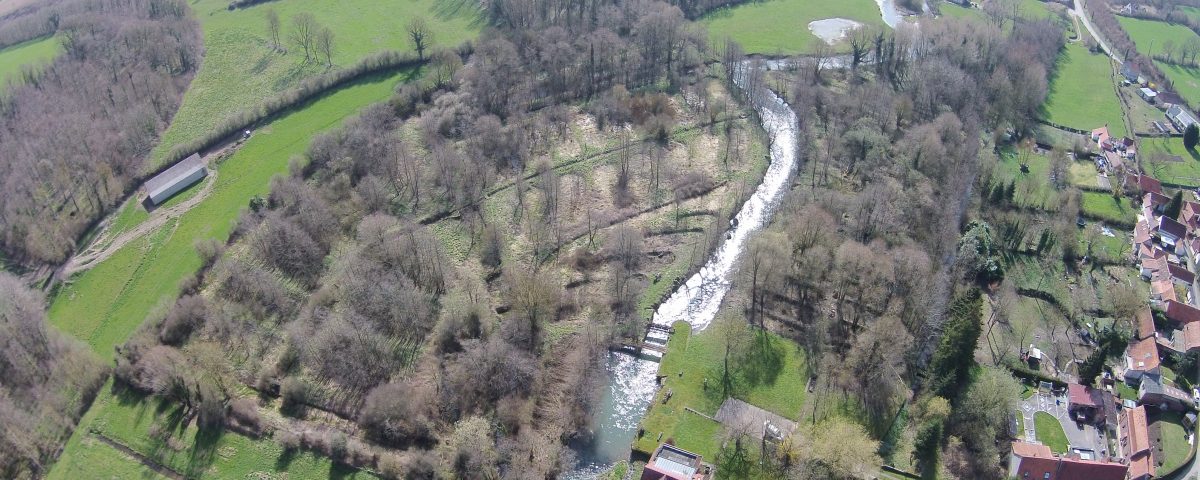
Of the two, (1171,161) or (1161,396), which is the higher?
(1171,161)

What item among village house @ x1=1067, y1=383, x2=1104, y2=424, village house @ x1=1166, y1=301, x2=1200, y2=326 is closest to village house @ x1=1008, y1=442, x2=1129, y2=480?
village house @ x1=1067, y1=383, x2=1104, y2=424

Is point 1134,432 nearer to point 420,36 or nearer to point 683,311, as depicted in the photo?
point 683,311

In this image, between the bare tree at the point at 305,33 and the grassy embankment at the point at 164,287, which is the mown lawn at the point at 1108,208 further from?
the bare tree at the point at 305,33

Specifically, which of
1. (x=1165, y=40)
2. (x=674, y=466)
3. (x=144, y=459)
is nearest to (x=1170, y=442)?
(x=674, y=466)

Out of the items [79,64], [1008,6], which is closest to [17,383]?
[79,64]

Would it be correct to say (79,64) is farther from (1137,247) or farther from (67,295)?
(1137,247)

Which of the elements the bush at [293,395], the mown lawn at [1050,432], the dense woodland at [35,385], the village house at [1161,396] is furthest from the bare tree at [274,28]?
the village house at [1161,396]

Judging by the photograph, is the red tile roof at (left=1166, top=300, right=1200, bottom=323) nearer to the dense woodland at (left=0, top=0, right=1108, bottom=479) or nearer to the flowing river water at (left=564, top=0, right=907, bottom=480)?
the dense woodland at (left=0, top=0, right=1108, bottom=479)
